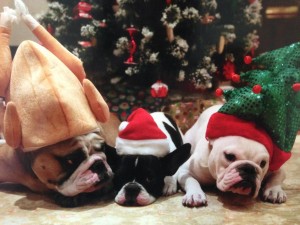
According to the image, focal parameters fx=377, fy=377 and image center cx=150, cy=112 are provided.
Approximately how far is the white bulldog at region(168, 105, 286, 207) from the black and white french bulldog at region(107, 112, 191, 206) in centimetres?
6

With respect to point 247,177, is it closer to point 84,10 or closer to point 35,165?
point 35,165

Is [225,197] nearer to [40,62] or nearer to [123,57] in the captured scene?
[40,62]

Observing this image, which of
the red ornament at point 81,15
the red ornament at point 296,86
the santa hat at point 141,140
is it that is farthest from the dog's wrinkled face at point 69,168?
the red ornament at point 81,15

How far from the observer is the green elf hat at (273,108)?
118cm

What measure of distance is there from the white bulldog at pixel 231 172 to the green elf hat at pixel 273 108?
4 centimetres

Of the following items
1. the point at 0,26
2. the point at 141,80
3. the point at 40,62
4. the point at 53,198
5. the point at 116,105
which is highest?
the point at 0,26

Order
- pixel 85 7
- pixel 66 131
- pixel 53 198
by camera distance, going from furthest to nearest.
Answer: pixel 85 7 < pixel 53 198 < pixel 66 131

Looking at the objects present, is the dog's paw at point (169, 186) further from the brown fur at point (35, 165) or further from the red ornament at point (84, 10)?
the red ornament at point (84, 10)

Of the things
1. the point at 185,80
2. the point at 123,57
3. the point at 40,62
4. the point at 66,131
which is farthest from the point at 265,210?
the point at 123,57

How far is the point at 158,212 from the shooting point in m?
1.14

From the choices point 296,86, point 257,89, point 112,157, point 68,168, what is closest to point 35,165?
point 68,168

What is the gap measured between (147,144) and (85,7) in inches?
36.2

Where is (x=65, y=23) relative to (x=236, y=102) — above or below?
above

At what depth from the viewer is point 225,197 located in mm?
1249
